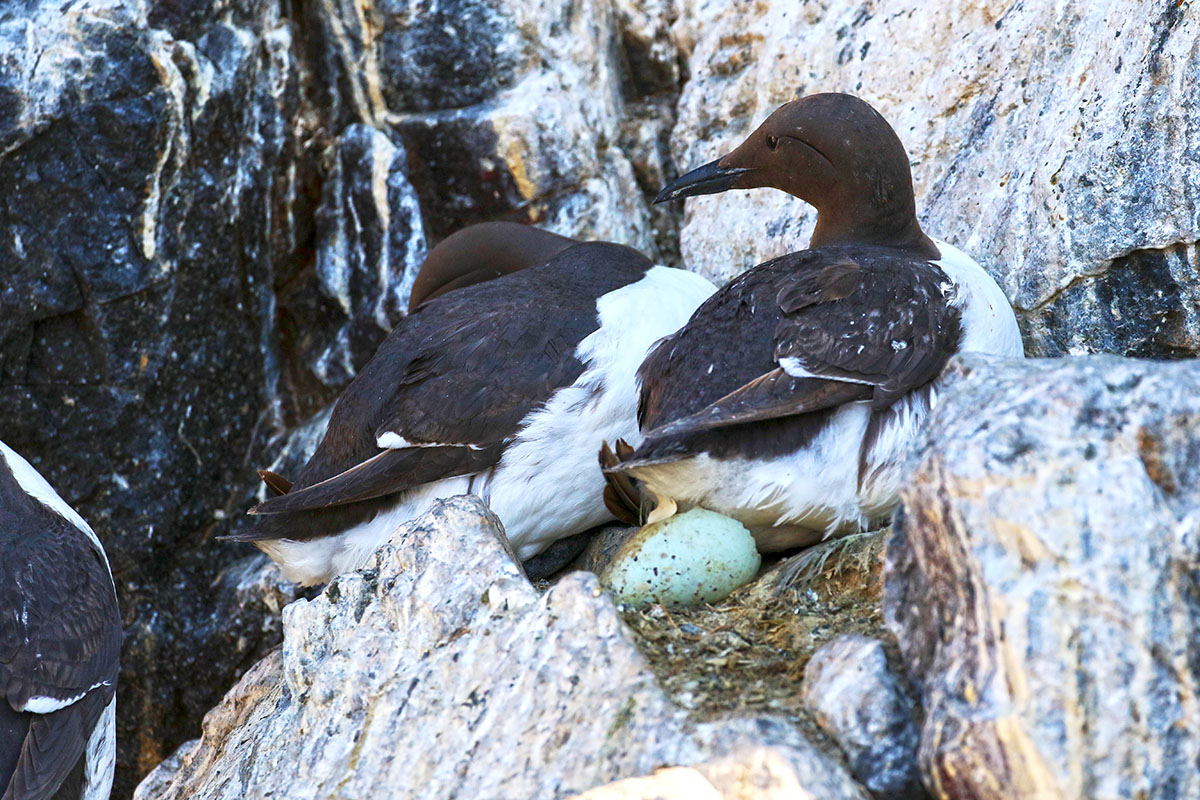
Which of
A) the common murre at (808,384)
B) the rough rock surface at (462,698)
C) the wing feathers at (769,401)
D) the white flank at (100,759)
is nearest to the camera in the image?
the rough rock surface at (462,698)

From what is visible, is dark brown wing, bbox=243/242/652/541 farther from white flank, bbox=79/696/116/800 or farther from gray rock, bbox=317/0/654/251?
gray rock, bbox=317/0/654/251

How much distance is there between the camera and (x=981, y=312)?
3357 mm

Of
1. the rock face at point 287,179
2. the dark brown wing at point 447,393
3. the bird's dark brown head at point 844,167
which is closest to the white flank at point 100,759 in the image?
the dark brown wing at point 447,393

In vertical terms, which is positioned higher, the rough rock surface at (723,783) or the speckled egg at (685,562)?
the rough rock surface at (723,783)

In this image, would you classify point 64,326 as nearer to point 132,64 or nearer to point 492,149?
point 132,64

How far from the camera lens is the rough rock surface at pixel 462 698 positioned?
229cm

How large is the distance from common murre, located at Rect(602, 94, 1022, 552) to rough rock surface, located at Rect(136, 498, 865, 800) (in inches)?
20.2

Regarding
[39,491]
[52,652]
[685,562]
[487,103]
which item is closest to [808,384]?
[685,562]

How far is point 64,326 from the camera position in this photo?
5.12m

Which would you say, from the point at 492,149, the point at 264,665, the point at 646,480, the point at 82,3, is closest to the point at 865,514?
the point at 646,480

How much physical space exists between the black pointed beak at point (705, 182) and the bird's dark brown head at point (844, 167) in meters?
0.15

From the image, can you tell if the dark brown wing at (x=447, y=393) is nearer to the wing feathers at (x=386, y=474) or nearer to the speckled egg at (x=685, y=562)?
the wing feathers at (x=386, y=474)

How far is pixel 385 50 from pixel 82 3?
126cm

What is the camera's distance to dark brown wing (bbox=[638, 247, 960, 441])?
10.1ft
